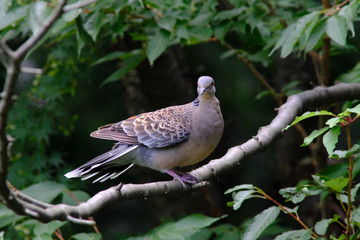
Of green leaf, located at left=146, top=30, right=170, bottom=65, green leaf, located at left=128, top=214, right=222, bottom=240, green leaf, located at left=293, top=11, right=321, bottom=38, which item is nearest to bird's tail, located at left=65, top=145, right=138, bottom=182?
green leaf, located at left=128, top=214, right=222, bottom=240

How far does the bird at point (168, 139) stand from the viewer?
2723 mm

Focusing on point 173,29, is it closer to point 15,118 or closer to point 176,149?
point 176,149

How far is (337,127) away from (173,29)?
62.5 inches

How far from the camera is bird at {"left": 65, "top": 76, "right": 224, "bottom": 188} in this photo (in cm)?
Result: 272

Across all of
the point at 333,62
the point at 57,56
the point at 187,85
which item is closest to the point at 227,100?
the point at 187,85

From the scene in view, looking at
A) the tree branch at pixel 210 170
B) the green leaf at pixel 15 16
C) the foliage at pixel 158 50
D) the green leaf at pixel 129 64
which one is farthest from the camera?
the green leaf at pixel 129 64

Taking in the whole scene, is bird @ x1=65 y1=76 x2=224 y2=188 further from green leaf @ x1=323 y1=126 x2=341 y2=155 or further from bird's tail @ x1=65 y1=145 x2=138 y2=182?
green leaf @ x1=323 y1=126 x2=341 y2=155

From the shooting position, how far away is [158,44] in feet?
10.1

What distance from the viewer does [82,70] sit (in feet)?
14.8

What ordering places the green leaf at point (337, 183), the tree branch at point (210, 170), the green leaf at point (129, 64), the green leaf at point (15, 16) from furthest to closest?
the green leaf at point (129, 64) → the green leaf at point (15, 16) → the green leaf at point (337, 183) → the tree branch at point (210, 170)

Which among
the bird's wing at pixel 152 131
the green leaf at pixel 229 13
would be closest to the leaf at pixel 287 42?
the green leaf at pixel 229 13

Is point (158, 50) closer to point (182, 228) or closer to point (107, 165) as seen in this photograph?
point (107, 165)

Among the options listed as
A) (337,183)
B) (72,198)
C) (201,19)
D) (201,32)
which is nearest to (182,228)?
(72,198)

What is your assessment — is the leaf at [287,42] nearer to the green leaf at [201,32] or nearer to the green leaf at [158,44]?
the green leaf at [201,32]
